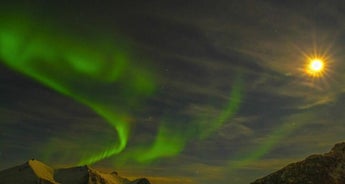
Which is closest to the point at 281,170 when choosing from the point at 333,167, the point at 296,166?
the point at 296,166

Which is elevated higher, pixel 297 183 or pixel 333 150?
pixel 333 150

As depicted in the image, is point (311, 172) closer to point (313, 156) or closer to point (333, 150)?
point (313, 156)

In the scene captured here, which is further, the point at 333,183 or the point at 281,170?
the point at 281,170

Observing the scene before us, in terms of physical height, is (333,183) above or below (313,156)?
below

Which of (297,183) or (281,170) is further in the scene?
(281,170)

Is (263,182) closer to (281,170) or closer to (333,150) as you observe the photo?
(281,170)

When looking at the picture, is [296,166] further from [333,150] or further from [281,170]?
[333,150]

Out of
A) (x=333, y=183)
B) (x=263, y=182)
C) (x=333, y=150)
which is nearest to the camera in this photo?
(x=333, y=183)

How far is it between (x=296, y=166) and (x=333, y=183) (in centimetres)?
797

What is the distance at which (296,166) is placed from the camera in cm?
7481

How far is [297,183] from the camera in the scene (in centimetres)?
6988

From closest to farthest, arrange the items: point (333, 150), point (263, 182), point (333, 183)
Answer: point (333, 183)
point (263, 182)
point (333, 150)

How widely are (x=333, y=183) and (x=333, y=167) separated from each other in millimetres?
4721

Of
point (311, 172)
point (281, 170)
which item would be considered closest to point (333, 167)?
point (311, 172)
